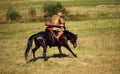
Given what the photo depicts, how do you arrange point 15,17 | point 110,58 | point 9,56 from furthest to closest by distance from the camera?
point 15,17, point 9,56, point 110,58

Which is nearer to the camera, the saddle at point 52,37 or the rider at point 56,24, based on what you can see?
the saddle at point 52,37

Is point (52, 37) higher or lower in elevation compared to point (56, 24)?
lower

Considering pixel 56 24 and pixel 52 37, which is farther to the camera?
pixel 56 24

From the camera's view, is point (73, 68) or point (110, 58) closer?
point (73, 68)

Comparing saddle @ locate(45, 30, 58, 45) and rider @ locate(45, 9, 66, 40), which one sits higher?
rider @ locate(45, 9, 66, 40)

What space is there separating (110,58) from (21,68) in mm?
6172

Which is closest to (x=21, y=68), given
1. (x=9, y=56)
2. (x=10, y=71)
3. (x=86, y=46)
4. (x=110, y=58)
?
(x=10, y=71)

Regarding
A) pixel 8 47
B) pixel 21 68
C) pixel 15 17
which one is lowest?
pixel 15 17

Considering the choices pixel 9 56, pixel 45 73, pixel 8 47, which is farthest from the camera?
pixel 8 47

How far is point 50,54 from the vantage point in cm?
2319

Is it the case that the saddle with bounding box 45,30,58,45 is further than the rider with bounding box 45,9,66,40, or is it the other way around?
the rider with bounding box 45,9,66,40

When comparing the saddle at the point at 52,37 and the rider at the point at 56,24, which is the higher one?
the rider at the point at 56,24

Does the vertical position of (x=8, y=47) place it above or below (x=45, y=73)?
below

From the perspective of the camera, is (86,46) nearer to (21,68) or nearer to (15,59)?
(15,59)
